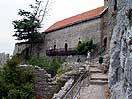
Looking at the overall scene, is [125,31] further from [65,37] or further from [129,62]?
[65,37]

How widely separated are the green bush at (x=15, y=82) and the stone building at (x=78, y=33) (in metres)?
22.3

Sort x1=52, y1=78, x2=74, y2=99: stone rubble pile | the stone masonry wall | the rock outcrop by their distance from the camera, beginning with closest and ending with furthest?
the rock outcrop
x1=52, y1=78, x2=74, y2=99: stone rubble pile
the stone masonry wall

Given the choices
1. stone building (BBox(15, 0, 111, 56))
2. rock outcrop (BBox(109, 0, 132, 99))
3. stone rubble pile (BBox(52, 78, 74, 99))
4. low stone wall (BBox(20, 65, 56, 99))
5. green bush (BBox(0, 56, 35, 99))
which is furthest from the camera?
stone building (BBox(15, 0, 111, 56))

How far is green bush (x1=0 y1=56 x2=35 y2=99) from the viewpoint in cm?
1980

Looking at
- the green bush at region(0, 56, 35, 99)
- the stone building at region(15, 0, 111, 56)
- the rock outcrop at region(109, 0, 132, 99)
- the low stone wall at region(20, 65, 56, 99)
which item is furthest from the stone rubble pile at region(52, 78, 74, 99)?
the stone building at region(15, 0, 111, 56)

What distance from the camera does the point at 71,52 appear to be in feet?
166

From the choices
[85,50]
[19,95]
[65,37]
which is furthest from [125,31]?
[65,37]

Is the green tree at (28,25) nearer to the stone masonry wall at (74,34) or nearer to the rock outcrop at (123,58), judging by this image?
the stone masonry wall at (74,34)

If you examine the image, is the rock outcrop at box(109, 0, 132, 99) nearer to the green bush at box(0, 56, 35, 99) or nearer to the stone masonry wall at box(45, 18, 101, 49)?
the green bush at box(0, 56, 35, 99)

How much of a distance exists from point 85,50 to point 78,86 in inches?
1165

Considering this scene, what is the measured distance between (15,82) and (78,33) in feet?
108

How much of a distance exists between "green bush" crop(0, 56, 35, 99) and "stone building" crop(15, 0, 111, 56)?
22318 millimetres

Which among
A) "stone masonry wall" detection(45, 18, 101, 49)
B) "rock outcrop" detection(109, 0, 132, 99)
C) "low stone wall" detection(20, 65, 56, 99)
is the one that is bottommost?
"low stone wall" detection(20, 65, 56, 99)

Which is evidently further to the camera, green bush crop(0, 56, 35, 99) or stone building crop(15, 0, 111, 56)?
stone building crop(15, 0, 111, 56)
